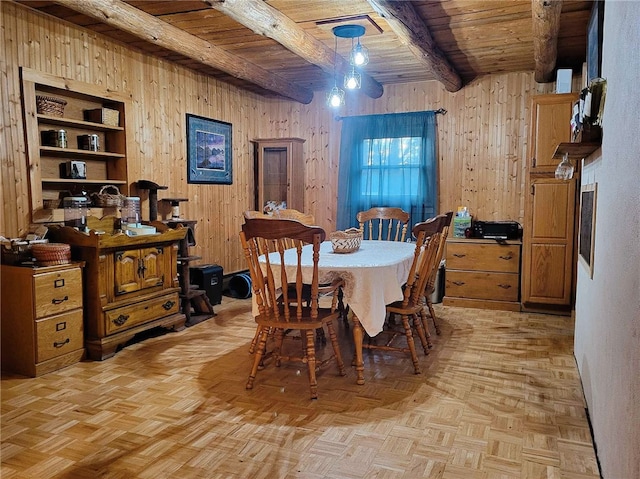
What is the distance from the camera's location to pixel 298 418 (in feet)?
7.79

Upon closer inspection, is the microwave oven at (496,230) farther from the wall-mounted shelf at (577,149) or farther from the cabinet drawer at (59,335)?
the cabinet drawer at (59,335)

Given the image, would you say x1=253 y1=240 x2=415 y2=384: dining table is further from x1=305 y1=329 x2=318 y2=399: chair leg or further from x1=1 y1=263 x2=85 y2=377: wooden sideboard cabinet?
x1=1 y1=263 x2=85 y2=377: wooden sideboard cabinet

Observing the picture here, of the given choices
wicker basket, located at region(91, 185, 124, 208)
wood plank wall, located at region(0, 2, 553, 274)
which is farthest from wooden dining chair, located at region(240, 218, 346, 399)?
wood plank wall, located at region(0, 2, 553, 274)

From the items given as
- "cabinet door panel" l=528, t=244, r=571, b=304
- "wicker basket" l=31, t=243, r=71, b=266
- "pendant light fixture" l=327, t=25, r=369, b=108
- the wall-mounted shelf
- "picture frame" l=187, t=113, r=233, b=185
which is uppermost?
"pendant light fixture" l=327, t=25, r=369, b=108

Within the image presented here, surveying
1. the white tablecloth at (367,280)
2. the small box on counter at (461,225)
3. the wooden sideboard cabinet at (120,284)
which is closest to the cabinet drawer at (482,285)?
the small box on counter at (461,225)

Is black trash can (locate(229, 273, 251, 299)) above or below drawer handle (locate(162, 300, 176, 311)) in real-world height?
below

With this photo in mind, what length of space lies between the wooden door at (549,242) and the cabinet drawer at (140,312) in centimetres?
308

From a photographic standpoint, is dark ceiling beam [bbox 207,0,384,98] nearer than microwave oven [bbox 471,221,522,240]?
Yes

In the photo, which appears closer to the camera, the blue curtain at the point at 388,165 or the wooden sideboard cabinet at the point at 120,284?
the wooden sideboard cabinet at the point at 120,284

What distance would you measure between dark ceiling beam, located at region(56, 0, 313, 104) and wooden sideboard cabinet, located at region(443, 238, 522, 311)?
2.45 m

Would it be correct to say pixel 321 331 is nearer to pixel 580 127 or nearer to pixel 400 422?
pixel 400 422

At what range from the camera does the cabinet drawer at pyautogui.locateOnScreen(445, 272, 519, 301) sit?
4.57 m

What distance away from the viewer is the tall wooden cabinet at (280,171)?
5.67m

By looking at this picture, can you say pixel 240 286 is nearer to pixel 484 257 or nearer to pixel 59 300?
pixel 59 300
